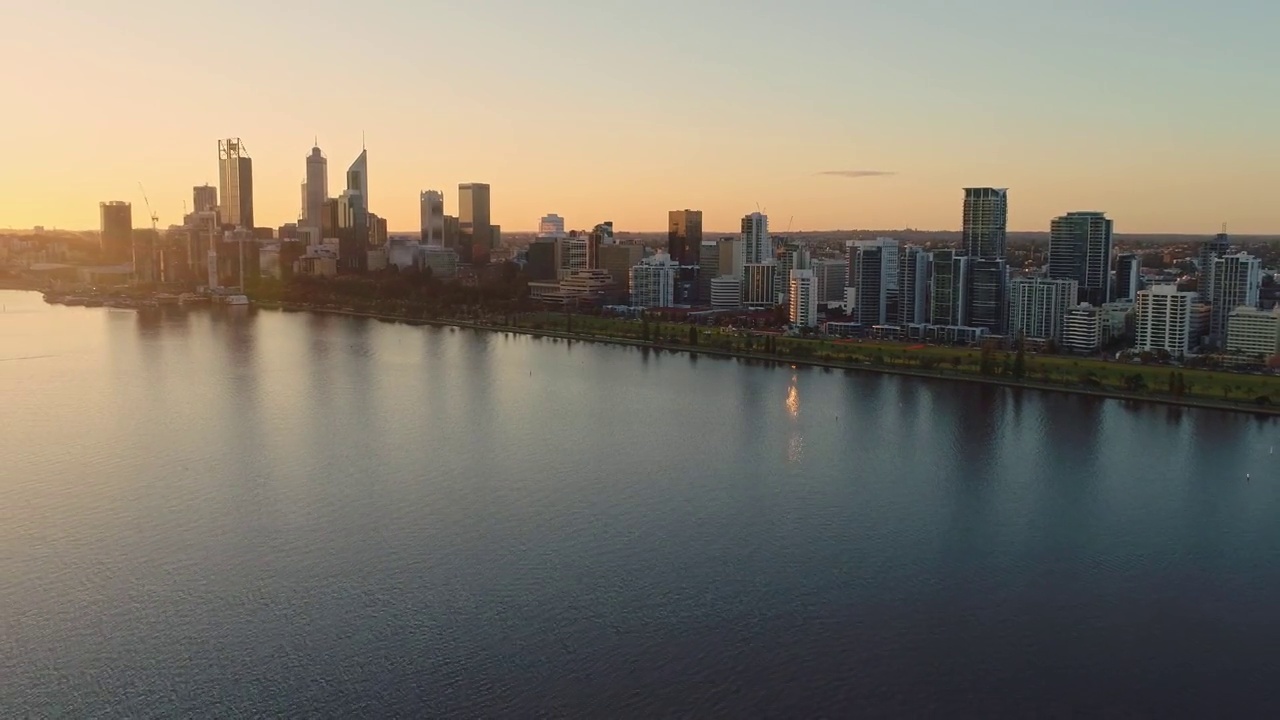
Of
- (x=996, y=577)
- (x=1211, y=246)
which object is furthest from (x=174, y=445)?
(x=1211, y=246)

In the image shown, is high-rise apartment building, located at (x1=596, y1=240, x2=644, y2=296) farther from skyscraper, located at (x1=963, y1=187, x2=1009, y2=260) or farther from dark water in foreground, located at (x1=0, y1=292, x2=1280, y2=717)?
dark water in foreground, located at (x1=0, y1=292, x2=1280, y2=717)

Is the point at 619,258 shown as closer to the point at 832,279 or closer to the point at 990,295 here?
the point at 832,279

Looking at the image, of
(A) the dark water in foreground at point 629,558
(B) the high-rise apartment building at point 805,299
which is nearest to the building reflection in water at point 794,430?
(A) the dark water in foreground at point 629,558

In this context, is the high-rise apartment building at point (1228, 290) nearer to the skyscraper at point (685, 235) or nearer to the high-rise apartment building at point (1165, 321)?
the high-rise apartment building at point (1165, 321)

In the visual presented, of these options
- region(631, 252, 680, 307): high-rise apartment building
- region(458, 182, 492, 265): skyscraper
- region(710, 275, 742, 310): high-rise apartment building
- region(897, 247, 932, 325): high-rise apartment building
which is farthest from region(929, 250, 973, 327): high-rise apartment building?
region(458, 182, 492, 265): skyscraper

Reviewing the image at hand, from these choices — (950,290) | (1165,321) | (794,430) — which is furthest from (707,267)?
(794,430)

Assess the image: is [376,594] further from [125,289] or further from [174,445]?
[125,289]
